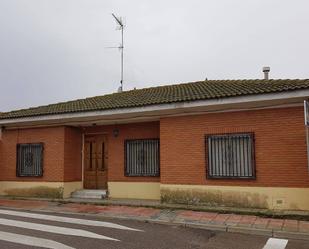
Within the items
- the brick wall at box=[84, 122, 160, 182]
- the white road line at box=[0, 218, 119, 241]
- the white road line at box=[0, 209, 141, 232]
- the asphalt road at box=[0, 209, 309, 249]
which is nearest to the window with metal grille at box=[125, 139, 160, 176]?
the brick wall at box=[84, 122, 160, 182]

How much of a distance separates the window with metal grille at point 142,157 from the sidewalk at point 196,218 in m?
1.88

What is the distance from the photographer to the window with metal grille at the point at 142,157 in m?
12.6

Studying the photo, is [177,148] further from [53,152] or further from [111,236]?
[53,152]

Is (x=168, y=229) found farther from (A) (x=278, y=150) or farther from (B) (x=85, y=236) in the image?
(A) (x=278, y=150)

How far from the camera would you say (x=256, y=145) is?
10281 mm

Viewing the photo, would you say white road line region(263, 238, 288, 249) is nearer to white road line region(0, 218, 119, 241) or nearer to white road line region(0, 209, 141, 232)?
white road line region(0, 209, 141, 232)

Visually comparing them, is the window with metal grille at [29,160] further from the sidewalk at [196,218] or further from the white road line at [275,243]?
the white road line at [275,243]

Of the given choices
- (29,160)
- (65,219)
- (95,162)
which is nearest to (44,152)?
(29,160)

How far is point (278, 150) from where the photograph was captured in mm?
9977

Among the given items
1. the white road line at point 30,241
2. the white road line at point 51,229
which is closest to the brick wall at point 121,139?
the white road line at point 51,229

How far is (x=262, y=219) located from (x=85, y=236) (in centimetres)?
454

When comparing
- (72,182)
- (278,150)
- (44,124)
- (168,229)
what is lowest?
(168,229)

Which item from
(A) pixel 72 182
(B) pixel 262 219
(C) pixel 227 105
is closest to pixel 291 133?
(C) pixel 227 105

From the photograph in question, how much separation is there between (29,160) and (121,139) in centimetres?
416
